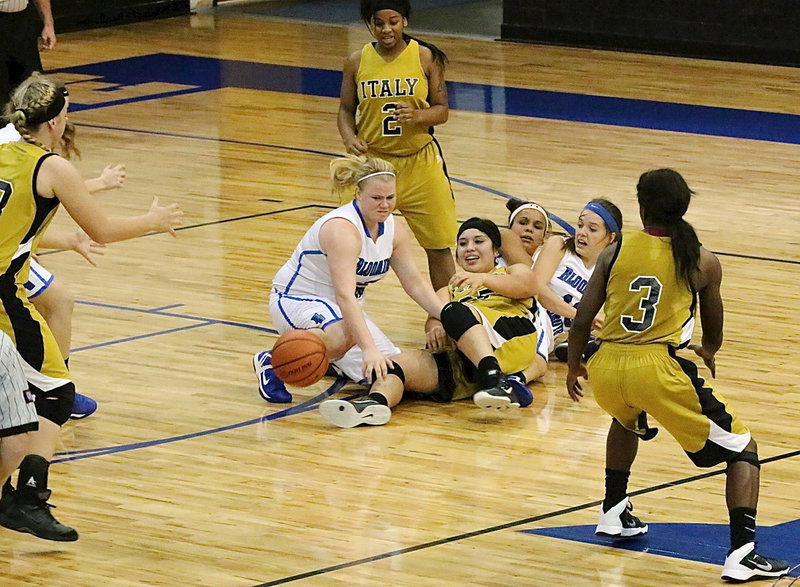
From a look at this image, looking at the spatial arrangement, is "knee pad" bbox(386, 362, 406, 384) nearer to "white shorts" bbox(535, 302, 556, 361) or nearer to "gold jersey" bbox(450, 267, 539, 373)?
"gold jersey" bbox(450, 267, 539, 373)

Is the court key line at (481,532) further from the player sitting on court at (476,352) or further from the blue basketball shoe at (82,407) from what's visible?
the blue basketball shoe at (82,407)

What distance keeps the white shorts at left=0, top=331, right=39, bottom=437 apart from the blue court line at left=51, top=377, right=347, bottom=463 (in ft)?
3.86

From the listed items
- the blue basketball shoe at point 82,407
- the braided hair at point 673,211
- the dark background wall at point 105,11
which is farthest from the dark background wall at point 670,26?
the braided hair at point 673,211

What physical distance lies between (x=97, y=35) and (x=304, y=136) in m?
5.68

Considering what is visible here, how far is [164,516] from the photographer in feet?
17.6

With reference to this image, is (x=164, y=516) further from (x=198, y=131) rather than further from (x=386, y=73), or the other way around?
(x=198, y=131)

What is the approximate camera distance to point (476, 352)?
21.3ft

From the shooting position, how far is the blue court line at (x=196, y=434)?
6005 millimetres

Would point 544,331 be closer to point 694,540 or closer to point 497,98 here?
point 694,540

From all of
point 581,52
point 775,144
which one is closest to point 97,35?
point 581,52

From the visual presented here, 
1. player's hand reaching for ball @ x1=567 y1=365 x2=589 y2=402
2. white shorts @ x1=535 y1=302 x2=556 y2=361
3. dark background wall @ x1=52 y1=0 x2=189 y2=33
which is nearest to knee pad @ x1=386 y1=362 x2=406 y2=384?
white shorts @ x1=535 y1=302 x2=556 y2=361

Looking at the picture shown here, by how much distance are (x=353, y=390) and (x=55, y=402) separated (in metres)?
1.92

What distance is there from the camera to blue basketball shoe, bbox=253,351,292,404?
6.58 meters

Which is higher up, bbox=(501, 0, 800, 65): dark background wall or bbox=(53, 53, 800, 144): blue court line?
bbox=(501, 0, 800, 65): dark background wall
